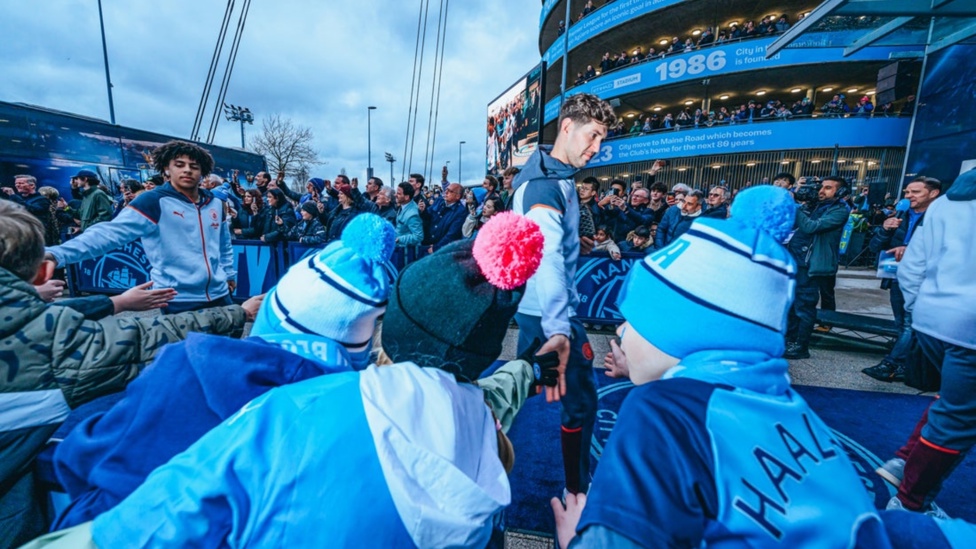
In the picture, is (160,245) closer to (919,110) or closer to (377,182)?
(377,182)

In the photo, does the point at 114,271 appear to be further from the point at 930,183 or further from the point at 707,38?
the point at 707,38

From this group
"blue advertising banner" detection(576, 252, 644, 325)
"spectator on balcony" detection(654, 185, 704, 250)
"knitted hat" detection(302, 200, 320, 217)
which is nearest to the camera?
"spectator on balcony" detection(654, 185, 704, 250)

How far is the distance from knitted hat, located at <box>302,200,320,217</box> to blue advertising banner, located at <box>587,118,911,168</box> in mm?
14937

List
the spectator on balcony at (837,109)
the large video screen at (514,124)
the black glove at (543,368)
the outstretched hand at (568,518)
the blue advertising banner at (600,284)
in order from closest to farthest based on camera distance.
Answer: the outstretched hand at (568,518) → the black glove at (543,368) → the blue advertising banner at (600,284) → the spectator on balcony at (837,109) → the large video screen at (514,124)

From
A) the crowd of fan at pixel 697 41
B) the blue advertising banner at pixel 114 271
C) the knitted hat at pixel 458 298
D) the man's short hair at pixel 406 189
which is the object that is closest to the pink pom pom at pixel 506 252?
the knitted hat at pixel 458 298

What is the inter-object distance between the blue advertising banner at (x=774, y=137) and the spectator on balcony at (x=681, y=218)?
13.9m

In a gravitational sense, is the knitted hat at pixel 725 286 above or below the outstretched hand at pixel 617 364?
above

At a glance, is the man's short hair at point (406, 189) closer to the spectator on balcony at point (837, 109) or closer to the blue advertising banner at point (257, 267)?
the blue advertising banner at point (257, 267)

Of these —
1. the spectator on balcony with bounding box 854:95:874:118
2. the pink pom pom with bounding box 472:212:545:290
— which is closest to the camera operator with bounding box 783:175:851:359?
the pink pom pom with bounding box 472:212:545:290

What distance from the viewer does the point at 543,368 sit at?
1.60 m

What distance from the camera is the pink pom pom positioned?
3.18ft

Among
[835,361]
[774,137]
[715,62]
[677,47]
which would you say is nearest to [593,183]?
[835,361]

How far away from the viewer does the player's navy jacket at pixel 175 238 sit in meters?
2.55

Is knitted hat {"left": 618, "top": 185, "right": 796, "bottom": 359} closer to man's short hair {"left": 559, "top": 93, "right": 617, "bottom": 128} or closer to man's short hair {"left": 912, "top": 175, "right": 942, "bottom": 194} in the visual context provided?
man's short hair {"left": 559, "top": 93, "right": 617, "bottom": 128}
